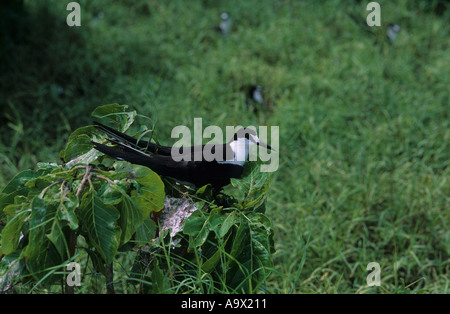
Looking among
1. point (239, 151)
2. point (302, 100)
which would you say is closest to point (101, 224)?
point (239, 151)

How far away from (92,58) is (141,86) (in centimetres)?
70

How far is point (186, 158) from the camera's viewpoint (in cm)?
192

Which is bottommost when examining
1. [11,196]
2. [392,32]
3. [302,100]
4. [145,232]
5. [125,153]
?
[145,232]

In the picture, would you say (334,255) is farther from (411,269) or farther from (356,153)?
(356,153)

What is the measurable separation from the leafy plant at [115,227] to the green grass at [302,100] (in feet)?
2.66

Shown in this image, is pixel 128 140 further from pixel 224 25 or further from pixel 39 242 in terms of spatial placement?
pixel 224 25

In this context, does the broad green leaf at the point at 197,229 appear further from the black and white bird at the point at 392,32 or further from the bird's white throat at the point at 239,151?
the black and white bird at the point at 392,32

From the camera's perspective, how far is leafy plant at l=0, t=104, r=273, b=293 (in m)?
1.47

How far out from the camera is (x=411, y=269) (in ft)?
9.59

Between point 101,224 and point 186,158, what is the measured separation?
0.52 m

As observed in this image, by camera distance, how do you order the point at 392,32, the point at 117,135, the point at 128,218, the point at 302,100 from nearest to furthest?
the point at 128,218 → the point at 117,135 → the point at 302,100 → the point at 392,32

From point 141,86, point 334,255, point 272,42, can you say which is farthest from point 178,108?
point 334,255

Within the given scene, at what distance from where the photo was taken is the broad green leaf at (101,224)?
1.49 m

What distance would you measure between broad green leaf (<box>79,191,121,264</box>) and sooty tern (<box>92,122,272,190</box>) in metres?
0.24
